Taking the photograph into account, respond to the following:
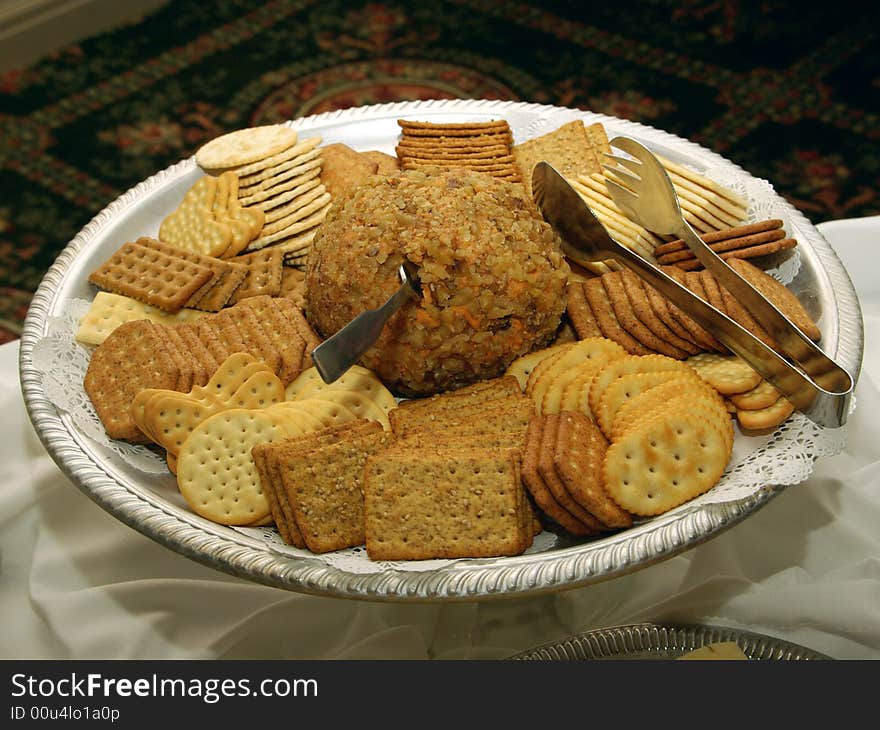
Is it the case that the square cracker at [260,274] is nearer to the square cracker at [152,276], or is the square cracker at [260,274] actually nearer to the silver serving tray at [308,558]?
the square cracker at [152,276]

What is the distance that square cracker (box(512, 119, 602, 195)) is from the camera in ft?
6.11

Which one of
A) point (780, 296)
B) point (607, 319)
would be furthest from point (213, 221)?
point (780, 296)

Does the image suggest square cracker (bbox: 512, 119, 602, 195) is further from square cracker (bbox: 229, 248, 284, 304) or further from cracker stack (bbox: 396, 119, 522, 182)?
square cracker (bbox: 229, 248, 284, 304)

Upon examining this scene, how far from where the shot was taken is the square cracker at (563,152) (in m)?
1.86

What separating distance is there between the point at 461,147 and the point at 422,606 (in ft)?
2.94

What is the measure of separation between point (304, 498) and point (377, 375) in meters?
0.28

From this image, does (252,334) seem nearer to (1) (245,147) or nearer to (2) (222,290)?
(2) (222,290)

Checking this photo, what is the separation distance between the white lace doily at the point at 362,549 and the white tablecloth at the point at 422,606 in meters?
0.23

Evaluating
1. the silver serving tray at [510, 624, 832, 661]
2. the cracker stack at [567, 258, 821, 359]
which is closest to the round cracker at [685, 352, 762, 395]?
the cracker stack at [567, 258, 821, 359]

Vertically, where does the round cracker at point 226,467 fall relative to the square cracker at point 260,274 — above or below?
below

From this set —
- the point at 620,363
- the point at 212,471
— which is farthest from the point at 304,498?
the point at 620,363

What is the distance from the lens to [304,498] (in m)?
1.30

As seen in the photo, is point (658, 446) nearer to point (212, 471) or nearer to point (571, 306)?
point (571, 306)

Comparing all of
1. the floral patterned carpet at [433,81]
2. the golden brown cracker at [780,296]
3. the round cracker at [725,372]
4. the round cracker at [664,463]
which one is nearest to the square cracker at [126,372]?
the round cracker at [664,463]
